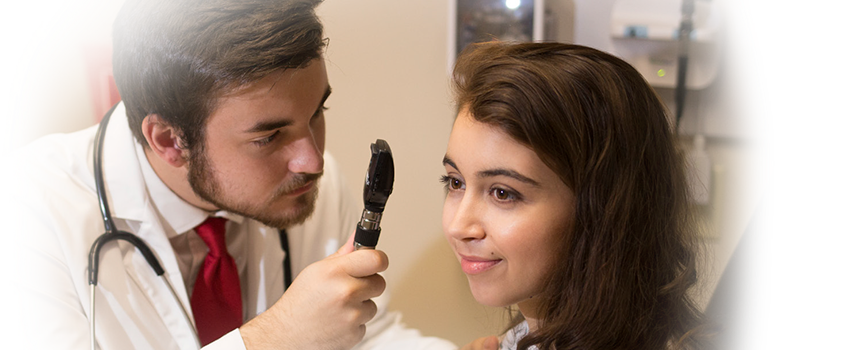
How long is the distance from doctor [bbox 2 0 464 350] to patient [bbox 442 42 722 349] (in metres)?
0.15

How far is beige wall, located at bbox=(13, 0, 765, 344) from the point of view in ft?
2.89

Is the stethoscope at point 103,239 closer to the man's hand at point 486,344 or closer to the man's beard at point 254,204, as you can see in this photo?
the man's beard at point 254,204

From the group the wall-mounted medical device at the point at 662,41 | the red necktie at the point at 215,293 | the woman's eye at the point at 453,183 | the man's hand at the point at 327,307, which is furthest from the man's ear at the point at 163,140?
the wall-mounted medical device at the point at 662,41

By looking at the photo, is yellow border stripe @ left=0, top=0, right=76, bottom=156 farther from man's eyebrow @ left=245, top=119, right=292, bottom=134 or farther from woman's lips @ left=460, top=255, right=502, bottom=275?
woman's lips @ left=460, top=255, right=502, bottom=275

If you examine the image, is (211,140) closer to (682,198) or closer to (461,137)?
(461,137)

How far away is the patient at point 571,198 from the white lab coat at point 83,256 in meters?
0.30

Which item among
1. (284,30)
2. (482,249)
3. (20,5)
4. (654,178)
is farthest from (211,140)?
(654,178)

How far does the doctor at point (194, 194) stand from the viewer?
0.78m

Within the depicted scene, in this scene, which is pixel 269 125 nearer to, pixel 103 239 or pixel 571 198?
pixel 103 239

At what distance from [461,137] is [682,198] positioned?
295 mm

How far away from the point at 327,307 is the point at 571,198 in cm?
33

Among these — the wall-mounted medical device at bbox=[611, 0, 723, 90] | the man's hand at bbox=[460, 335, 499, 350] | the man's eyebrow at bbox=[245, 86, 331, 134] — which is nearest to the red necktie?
the man's eyebrow at bbox=[245, 86, 331, 134]

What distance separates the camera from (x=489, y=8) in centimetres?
89
